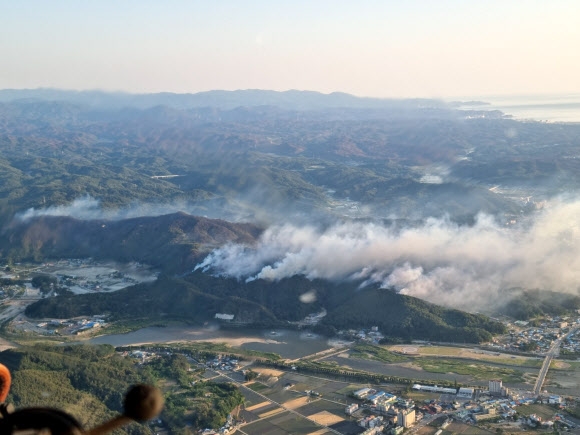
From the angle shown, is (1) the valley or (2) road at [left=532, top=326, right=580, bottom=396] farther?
(2) road at [left=532, top=326, right=580, bottom=396]

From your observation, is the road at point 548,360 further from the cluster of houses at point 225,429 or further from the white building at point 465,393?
the cluster of houses at point 225,429

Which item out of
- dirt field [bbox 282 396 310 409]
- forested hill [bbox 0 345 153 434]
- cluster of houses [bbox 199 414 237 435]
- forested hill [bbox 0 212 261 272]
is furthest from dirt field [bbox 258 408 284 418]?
forested hill [bbox 0 212 261 272]

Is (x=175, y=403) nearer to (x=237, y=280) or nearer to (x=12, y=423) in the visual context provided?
(x=237, y=280)

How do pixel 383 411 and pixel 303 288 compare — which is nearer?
pixel 383 411

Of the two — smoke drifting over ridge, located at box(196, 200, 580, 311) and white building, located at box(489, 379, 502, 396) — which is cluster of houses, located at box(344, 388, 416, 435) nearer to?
white building, located at box(489, 379, 502, 396)

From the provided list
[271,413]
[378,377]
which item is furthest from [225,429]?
[378,377]

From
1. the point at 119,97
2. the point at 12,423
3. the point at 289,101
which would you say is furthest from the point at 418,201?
the point at 119,97

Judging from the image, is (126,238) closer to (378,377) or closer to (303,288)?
(303,288)

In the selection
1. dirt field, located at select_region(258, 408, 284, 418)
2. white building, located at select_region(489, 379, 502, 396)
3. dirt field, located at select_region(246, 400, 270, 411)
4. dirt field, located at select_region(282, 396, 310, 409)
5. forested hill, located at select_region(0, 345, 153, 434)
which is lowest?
dirt field, located at select_region(246, 400, 270, 411)
